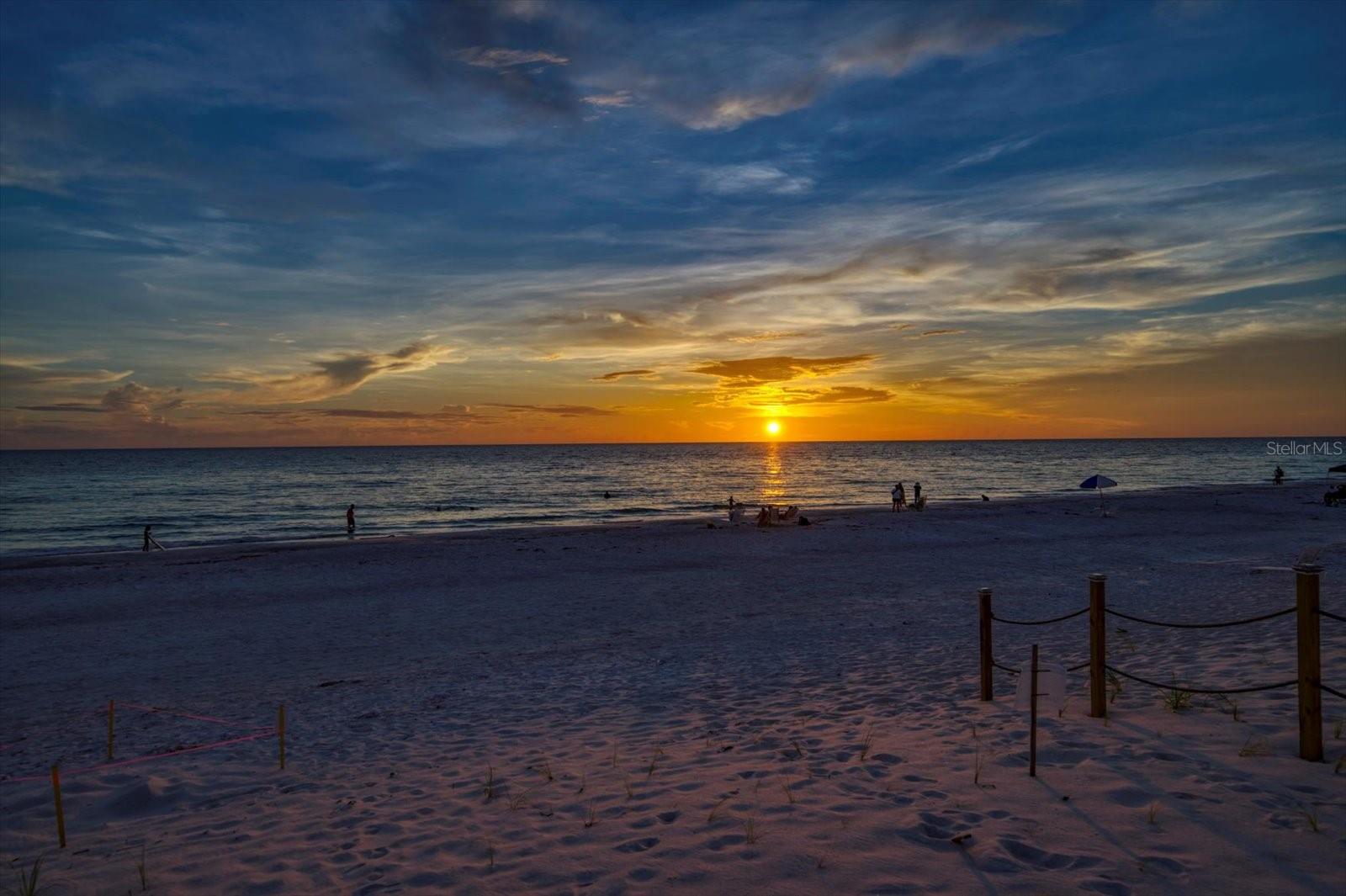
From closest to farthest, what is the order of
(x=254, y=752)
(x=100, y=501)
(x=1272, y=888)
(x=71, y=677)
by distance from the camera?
(x=1272, y=888) < (x=254, y=752) < (x=71, y=677) < (x=100, y=501)

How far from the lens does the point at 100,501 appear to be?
67125 millimetres

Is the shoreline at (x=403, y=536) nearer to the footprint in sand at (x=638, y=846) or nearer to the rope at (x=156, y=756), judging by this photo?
the rope at (x=156, y=756)

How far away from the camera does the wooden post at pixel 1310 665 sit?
6164 millimetres

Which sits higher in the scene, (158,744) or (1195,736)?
(1195,736)

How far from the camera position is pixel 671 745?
824 cm

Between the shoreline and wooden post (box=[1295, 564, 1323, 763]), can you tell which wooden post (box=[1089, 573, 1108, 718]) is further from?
the shoreline

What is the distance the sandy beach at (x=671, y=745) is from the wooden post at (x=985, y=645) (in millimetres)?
259

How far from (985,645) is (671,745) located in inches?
154

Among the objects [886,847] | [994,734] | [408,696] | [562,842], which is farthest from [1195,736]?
[408,696]

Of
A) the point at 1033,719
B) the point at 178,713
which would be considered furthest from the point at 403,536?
the point at 1033,719

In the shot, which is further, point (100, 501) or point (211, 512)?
point (100, 501)

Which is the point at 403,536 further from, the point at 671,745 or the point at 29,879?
the point at 29,879

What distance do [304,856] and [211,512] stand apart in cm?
6002

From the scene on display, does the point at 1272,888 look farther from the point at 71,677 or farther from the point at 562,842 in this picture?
the point at 71,677
